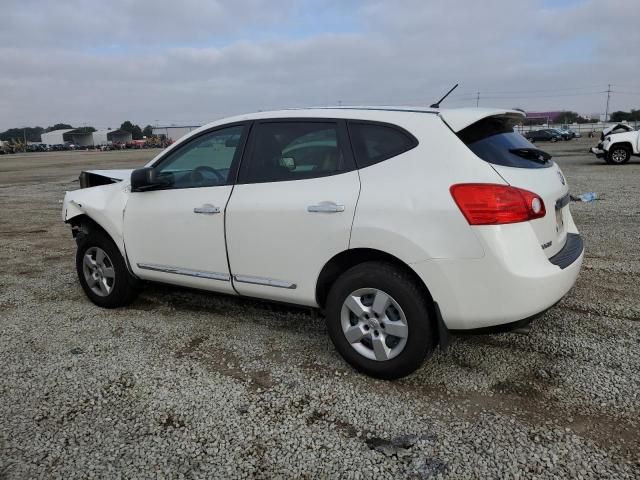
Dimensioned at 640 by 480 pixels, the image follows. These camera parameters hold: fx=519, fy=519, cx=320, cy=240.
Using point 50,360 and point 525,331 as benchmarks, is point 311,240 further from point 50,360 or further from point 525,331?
point 50,360

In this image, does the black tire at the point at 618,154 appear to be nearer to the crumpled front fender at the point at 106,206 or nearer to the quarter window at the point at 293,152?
the quarter window at the point at 293,152

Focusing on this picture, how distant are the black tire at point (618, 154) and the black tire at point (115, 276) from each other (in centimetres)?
1824

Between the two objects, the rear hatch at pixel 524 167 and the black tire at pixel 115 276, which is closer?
the rear hatch at pixel 524 167

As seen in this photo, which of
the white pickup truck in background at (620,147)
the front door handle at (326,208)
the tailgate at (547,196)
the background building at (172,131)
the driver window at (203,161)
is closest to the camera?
the tailgate at (547,196)

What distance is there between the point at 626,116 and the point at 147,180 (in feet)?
332

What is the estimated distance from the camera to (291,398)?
10.2 ft

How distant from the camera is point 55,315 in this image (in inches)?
183

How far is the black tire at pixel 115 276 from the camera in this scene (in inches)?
180

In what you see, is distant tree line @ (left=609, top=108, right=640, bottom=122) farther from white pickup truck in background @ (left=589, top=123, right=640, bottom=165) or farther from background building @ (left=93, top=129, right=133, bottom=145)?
background building @ (left=93, top=129, right=133, bottom=145)

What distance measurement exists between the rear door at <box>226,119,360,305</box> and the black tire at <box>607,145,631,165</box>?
58.8 feet

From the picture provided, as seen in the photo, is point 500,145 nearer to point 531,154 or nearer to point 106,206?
point 531,154

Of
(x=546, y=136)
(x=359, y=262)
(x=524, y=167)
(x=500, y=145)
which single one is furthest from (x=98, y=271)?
(x=546, y=136)

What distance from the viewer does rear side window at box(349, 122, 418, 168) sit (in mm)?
3156

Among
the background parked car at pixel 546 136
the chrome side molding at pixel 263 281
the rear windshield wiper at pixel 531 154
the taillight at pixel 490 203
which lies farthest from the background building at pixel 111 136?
the taillight at pixel 490 203
